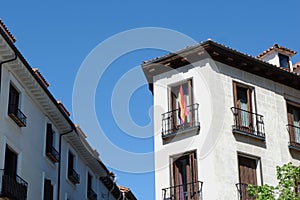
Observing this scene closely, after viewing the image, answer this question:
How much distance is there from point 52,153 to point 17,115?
14.1ft

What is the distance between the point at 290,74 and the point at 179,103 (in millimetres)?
5565

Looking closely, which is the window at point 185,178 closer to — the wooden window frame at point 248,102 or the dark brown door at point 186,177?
the dark brown door at point 186,177

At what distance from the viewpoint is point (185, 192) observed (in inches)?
914

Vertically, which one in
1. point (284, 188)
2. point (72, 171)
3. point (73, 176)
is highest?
point (72, 171)

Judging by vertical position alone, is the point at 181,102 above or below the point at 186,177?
above

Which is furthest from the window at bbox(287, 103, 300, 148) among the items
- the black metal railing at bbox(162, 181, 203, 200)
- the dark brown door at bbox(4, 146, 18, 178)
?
the dark brown door at bbox(4, 146, 18, 178)

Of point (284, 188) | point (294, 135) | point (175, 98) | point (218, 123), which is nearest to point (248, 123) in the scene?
point (218, 123)

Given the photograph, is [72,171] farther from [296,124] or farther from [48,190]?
[296,124]

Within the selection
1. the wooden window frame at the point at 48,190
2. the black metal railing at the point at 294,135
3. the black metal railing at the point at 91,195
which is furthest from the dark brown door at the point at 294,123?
A: the black metal railing at the point at 91,195

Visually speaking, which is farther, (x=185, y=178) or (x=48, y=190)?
(x=48, y=190)

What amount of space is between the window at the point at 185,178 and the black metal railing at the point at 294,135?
16.5ft

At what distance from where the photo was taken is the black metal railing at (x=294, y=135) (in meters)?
25.8

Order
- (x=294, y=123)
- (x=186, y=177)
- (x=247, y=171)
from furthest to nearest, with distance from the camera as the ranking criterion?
(x=294, y=123) → (x=247, y=171) → (x=186, y=177)

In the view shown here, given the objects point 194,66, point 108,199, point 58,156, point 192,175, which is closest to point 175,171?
point 192,175
